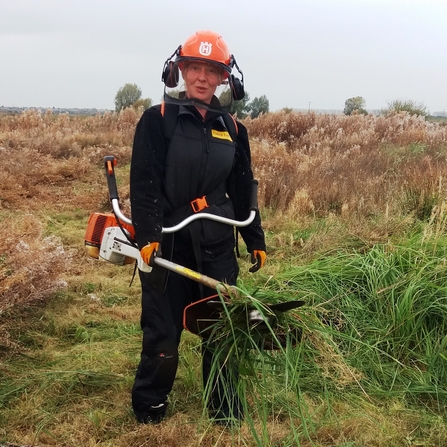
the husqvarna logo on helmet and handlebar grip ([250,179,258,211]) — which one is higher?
the husqvarna logo on helmet

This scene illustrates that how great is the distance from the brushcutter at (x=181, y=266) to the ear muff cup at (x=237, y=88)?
47cm

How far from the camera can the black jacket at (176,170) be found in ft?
7.98

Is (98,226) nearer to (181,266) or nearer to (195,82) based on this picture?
(181,266)

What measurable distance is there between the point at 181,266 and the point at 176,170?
48 centimetres

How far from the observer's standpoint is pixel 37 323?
400 centimetres

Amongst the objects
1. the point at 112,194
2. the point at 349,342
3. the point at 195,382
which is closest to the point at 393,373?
the point at 349,342

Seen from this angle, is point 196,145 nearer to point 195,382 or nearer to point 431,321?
point 195,382

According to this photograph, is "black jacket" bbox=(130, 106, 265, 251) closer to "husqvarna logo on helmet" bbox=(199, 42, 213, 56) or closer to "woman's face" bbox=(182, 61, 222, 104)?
"woman's face" bbox=(182, 61, 222, 104)

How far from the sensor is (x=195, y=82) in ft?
8.50

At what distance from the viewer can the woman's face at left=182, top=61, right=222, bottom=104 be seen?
2.59m

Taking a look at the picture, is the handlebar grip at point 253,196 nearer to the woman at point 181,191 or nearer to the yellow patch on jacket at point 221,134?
the woman at point 181,191

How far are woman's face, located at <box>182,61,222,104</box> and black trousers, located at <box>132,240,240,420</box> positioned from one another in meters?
0.79

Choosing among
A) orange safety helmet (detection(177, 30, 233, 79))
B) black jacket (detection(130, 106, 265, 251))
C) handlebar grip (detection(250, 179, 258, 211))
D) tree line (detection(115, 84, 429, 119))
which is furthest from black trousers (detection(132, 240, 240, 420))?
tree line (detection(115, 84, 429, 119))

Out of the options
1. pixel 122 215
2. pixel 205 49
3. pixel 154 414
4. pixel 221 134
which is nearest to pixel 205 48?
pixel 205 49
